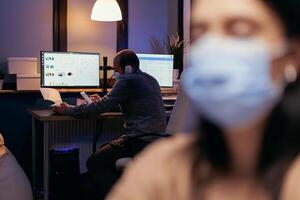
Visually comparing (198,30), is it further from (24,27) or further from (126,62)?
(24,27)

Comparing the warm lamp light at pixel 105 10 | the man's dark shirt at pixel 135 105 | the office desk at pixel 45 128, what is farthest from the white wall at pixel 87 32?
the man's dark shirt at pixel 135 105

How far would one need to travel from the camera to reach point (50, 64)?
3963mm

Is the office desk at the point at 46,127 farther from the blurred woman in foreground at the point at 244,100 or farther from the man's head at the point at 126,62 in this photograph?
the blurred woman in foreground at the point at 244,100

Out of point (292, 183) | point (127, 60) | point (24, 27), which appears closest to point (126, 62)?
point (127, 60)

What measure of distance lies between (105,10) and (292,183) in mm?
3678

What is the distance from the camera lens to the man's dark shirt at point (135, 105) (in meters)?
3.35

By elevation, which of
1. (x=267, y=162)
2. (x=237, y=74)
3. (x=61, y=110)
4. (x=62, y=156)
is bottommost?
(x=62, y=156)

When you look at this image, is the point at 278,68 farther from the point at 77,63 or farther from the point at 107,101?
the point at 77,63

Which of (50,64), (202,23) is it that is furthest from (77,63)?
(202,23)

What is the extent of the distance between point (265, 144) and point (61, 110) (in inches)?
112

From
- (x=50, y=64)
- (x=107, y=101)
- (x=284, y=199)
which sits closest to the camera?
(x=284, y=199)

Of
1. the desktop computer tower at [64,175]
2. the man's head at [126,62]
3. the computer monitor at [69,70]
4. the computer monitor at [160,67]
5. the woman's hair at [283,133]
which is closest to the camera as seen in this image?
the woman's hair at [283,133]

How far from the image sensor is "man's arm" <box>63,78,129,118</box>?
3.35 meters

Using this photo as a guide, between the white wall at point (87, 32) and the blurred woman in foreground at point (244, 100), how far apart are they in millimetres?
3954
